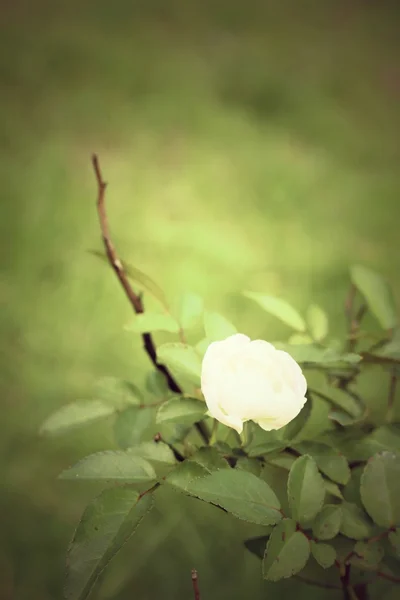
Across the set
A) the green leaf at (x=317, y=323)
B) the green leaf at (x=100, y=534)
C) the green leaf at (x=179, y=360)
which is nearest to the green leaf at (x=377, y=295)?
the green leaf at (x=317, y=323)

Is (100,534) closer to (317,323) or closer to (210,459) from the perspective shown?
(210,459)

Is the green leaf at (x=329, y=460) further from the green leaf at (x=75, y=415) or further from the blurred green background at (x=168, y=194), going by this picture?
the blurred green background at (x=168, y=194)

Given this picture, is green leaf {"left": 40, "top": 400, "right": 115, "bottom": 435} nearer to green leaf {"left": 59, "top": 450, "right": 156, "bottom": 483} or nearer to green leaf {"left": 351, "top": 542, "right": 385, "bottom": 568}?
green leaf {"left": 59, "top": 450, "right": 156, "bottom": 483}

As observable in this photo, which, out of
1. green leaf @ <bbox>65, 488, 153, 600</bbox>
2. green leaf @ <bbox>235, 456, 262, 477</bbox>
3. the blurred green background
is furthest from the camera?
the blurred green background

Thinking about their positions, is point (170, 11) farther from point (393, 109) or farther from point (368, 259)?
point (368, 259)

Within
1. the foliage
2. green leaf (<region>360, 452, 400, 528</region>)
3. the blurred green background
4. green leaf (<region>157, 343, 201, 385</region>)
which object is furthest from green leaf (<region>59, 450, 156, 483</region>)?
the blurred green background
